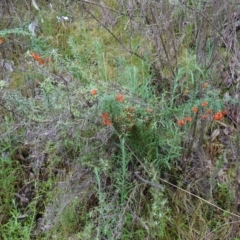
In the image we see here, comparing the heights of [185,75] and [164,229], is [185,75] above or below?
above

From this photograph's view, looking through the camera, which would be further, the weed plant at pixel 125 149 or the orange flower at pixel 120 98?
the weed plant at pixel 125 149

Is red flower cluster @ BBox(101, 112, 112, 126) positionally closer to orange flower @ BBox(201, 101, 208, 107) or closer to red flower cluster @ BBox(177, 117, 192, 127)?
red flower cluster @ BBox(177, 117, 192, 127)

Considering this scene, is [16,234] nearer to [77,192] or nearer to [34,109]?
[77,192]

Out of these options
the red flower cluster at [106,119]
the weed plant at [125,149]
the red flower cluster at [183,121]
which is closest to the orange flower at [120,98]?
the weed plant at [125,149]

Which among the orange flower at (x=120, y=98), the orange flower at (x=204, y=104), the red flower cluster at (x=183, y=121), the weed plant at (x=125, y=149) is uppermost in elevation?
the orange flower at (x=204, y=104)

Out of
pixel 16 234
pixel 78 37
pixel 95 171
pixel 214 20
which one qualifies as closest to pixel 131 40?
pixel 78 37

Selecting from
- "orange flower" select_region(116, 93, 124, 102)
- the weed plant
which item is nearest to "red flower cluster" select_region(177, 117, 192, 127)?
the weed plant

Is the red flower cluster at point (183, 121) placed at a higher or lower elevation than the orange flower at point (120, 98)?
lower

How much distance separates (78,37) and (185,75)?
115 cm

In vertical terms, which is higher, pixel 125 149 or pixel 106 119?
pixel 106 119

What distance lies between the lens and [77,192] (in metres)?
2.87

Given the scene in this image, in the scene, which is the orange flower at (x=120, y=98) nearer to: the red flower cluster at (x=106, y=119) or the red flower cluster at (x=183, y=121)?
the red flower cluster at (x=106, y=119)

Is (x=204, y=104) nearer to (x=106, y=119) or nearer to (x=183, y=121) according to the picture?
(x=183, y=121)

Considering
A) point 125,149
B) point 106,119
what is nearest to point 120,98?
point 106,119
